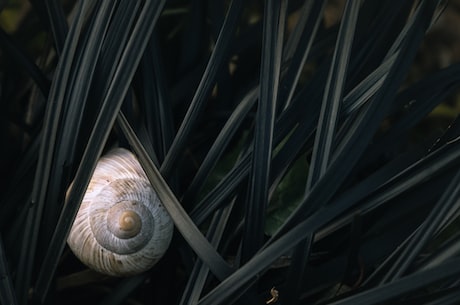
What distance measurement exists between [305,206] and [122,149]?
0.19 metres

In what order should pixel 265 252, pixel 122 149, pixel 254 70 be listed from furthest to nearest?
pixel 254 70 → pixel 122 149 → pixel 265 252

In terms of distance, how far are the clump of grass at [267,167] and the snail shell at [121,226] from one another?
0.08 ft

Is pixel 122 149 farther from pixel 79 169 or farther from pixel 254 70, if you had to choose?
pixel 254 70

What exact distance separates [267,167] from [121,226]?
0.14 meters

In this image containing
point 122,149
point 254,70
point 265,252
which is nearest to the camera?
point 265,252

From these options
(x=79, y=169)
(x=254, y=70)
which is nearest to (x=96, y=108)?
(x=79, y=169)

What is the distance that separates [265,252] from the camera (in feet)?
1.93

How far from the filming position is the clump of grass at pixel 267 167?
0.60m

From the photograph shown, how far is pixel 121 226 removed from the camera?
68 centimetres

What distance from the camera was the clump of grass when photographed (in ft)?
1.97

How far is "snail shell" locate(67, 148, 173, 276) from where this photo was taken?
0.68m

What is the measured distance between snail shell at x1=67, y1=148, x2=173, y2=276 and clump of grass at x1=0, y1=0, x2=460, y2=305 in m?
0.02

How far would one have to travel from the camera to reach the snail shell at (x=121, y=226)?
2.24ft

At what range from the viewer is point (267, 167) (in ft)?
2.06
